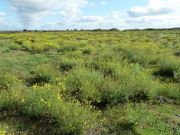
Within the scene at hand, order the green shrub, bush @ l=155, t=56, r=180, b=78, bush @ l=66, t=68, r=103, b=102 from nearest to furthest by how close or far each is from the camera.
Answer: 1. bush @ l=66, t=68, r=103, b=102
2. bush @ l=155, t=56, r=180, b=78
3. the green shrub

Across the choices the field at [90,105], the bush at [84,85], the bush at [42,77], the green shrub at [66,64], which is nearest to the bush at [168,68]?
the field at [90,105]

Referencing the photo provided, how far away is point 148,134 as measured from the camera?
8609 mm

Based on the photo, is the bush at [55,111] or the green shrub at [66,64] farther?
the green shrub at [66,64]

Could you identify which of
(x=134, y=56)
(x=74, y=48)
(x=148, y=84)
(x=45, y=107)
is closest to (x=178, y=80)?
(x=148, y=84)

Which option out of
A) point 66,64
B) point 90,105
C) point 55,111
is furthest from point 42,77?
point 55,111

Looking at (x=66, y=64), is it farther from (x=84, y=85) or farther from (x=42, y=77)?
(x=84, y=85)

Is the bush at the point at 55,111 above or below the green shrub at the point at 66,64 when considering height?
above

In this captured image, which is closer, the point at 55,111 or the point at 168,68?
the point at 55,111

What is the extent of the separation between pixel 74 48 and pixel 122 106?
1600 cm

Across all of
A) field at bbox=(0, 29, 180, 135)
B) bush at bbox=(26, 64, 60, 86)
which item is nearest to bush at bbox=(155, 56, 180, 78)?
field at bbox=(0, 29, 180, 135)

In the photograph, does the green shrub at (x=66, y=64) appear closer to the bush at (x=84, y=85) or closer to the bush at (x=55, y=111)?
the bush at (x=84, y=85)

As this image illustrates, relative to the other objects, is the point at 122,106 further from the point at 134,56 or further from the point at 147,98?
the point at 134,56

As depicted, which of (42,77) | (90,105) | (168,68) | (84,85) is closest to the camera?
(90,105)

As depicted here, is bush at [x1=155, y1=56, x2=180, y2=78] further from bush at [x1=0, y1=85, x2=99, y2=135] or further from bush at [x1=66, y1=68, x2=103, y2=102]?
bush at [x1=0, y1=85, x2=99, y2=135]
